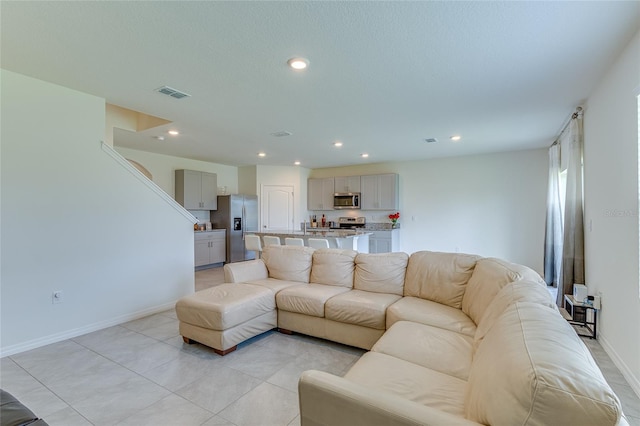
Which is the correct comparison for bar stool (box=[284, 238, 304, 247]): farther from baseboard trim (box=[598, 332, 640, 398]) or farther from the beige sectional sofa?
baseboard trim (box=[598, 332, 640, 398])

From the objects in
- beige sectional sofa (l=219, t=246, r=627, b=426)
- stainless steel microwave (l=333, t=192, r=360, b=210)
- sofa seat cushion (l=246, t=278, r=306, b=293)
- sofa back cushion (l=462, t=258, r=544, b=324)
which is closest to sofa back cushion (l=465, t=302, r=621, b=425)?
beige sectional sofa (l=219, t=246, r=627, b=426)

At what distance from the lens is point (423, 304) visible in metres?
2.69

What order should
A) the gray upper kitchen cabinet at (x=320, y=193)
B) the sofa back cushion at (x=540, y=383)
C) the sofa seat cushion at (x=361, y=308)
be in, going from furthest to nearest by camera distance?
the gray upper kitchen cabinet at (x=320, y=193), the sofa seat cushion at (x=361, y=308), the sofa back cushion at (x=540, y=383)

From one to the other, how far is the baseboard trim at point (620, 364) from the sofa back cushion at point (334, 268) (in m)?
2.33

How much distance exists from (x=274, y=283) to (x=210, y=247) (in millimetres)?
3922

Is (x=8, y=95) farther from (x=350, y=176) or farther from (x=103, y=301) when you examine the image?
(x=350, y=176)

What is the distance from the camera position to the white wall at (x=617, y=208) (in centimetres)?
219

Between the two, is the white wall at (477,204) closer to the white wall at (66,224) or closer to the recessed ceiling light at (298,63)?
the recessed ceiling light at (298,63)

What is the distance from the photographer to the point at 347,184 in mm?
7926

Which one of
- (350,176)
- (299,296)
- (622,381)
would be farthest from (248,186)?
(622,381)

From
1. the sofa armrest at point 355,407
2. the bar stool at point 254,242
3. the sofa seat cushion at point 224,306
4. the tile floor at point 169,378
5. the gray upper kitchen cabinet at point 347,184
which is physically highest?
the gray upper kitchen cabinet at point 347,184

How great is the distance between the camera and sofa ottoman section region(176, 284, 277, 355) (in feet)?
8.83

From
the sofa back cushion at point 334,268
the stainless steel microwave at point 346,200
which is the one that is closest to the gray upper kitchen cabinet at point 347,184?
the stainless steel microwave at point 346,200

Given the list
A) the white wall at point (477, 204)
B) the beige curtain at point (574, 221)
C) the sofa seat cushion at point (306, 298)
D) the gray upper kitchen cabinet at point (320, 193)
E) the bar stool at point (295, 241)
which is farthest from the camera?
the gray upper kitchen cabinet at point (320, 193)
